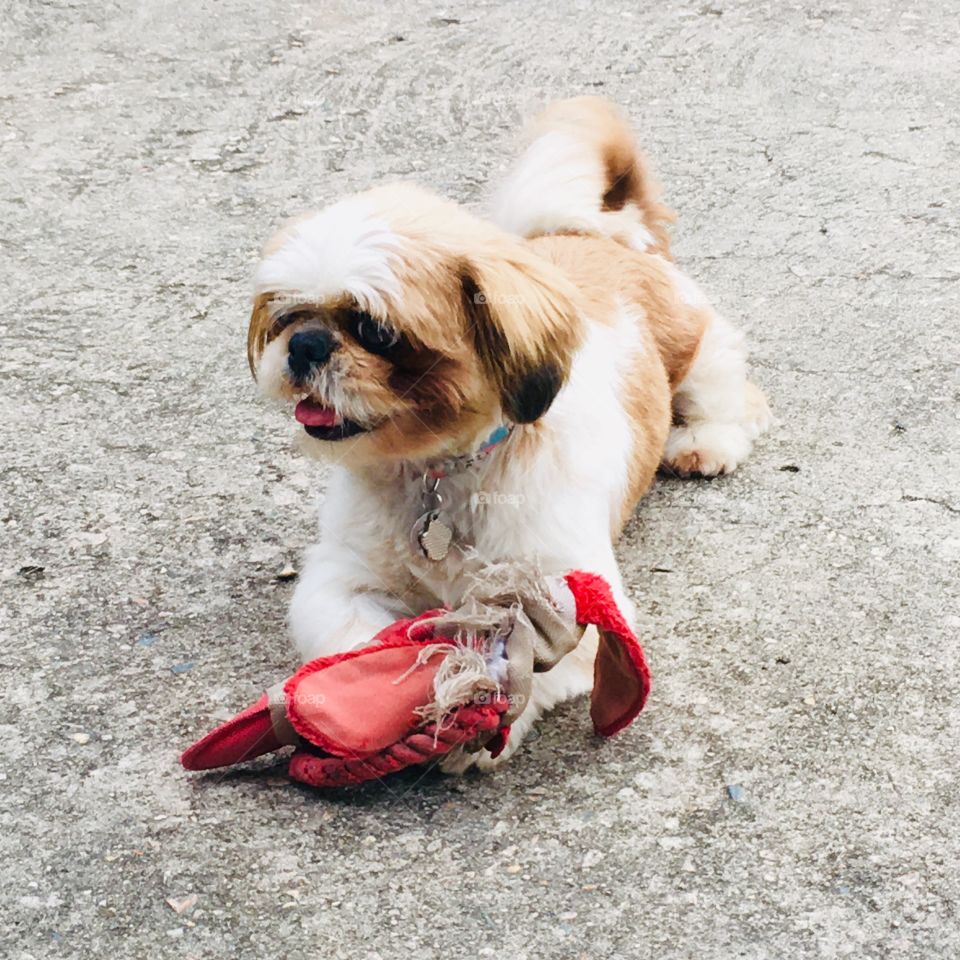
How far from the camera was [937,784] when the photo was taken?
285 cm

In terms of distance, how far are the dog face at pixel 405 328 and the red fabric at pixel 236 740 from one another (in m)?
0.55

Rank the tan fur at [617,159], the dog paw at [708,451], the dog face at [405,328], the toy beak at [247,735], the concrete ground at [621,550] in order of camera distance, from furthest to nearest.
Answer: the tan fur at [617,159], the dog paw at [708,451], the toy beak at [247,735], the dog face at [405,328], the concrete ground at [621,550]

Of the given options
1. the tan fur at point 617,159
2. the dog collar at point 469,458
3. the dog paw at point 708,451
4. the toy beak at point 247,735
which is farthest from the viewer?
the tan fur at point 617,159

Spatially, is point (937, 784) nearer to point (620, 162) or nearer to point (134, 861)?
point (134, 861)

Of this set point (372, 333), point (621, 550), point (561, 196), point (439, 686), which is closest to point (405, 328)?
point (372, 333)

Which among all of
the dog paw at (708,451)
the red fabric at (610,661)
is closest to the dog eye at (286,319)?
the red fabric at (610,661)

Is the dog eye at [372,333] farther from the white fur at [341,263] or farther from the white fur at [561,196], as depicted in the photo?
the white fur at [561,196]

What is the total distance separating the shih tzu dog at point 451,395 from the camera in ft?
8.93

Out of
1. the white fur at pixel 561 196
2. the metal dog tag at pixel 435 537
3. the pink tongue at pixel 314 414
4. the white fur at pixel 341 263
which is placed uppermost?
Answer: the white fur at pixel 341 263

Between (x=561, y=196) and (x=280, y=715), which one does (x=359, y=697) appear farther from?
(x=561, y=196)

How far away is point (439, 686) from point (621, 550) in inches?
43.7

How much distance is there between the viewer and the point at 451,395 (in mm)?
2795

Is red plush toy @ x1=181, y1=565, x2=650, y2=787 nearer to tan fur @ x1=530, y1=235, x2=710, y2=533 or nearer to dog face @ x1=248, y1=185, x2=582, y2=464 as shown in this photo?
dog face @ x1=248, y1=185, x2=582, y2=464

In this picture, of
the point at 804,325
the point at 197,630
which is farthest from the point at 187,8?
the point at 197,630
